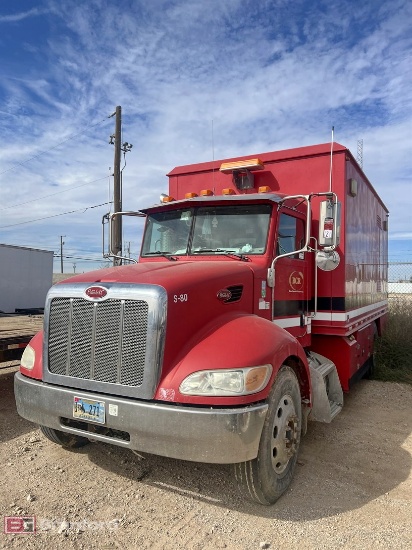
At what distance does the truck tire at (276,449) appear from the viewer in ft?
9.83

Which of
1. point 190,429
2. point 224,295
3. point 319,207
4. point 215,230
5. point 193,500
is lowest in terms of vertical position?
point 193,500

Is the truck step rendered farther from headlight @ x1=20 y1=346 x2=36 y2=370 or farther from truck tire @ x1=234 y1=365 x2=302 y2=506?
headlight @ x1=20 y1=346 x2=36 y2=370

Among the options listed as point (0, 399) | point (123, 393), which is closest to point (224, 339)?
point (123, 393)

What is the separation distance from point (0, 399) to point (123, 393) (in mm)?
3539

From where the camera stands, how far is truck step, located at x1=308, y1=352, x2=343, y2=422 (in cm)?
420

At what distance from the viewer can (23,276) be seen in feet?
52.3

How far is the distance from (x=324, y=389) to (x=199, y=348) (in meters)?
1.86

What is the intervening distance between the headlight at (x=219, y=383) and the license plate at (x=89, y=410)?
620mm

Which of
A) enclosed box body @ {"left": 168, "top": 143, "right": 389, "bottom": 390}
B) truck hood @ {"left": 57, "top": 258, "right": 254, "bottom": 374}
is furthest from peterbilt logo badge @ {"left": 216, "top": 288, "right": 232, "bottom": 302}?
enclosed box body @ {"left": 168, "top": 143, "right": 389, "bottom": 390}

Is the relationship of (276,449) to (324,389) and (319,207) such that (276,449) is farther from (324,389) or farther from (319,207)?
→ (319,207)

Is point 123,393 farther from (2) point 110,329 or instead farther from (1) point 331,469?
(1) point 331,469

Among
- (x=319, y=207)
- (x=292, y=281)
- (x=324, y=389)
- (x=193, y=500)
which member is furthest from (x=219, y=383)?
(x=319, y=207)

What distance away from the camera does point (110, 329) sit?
3064 mm

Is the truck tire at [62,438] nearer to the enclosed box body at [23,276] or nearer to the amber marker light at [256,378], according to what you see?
the amber marker light at [256,378]
